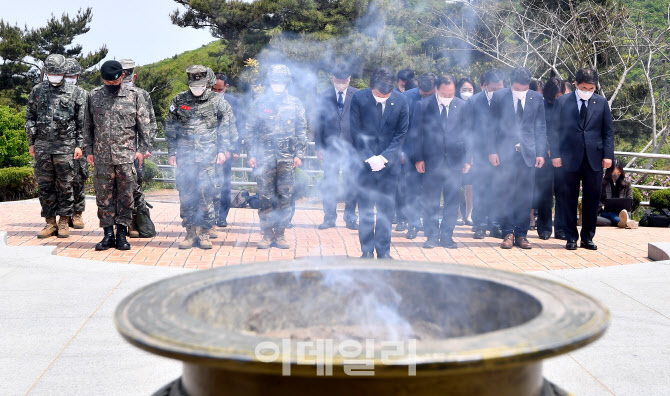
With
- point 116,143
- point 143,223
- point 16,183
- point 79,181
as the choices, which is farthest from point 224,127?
point 16,183

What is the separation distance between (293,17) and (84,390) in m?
21.2

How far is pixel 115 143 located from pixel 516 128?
183 inches

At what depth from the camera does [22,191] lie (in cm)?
1619

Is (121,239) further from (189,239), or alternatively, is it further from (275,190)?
(275,190)

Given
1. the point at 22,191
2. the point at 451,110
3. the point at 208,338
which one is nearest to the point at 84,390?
the point at 208,338

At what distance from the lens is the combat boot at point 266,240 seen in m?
7.69

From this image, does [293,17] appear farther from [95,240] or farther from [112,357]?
[112,357]

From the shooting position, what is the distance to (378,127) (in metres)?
6.69

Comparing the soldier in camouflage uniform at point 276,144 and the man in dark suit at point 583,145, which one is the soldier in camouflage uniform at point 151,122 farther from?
the man in dark suit at point 583,145

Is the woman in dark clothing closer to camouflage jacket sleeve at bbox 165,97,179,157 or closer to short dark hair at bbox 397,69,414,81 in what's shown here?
short dark hair at bbox 397,69,414,81

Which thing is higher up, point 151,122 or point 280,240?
point 151,122

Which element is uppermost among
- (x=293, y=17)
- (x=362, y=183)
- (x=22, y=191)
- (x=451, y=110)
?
(x=293, y=17)

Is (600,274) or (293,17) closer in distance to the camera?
(600,274)

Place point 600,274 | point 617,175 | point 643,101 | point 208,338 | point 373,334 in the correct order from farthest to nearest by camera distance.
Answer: point 643,101
point 617,175
point 600,274
point 373,334
point 208,338
